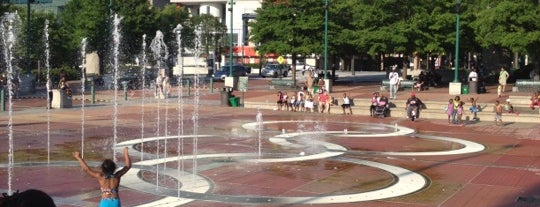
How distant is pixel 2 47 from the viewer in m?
57.6

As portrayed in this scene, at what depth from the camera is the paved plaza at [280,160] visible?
1120cm

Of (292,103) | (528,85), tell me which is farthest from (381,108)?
(528,85)

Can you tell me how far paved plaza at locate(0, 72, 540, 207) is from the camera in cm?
1120

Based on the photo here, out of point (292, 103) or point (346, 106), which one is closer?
point (346, 106)

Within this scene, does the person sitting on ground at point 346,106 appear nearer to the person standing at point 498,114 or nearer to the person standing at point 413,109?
the person standing at point 413,109

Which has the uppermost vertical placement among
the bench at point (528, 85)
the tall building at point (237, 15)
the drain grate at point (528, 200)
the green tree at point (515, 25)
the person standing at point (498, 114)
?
the tall building at point (237, 15)

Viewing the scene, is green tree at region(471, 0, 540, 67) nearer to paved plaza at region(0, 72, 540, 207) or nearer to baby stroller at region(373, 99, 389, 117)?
paved plaza at region(0, 72, 540, 207)

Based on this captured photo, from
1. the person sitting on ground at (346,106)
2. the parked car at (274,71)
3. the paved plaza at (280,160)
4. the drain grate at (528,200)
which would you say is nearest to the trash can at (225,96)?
the paved plaza at (280,160)

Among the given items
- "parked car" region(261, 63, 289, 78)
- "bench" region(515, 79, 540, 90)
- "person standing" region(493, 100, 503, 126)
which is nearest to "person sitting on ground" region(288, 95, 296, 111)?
"person standing" region(493, 100, 503, 126)

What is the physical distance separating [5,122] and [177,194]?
48.5 feet

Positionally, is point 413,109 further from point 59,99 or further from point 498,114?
point 59,99

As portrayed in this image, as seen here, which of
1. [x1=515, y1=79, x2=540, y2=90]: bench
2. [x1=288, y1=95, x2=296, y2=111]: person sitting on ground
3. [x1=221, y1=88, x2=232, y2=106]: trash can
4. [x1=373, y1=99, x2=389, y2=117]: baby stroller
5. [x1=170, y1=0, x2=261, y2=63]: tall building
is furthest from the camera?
[x1=170, y1=0, x2=261, y2=63]: tall building

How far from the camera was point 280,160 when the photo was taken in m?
15.3

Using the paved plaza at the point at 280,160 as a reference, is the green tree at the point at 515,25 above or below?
above
